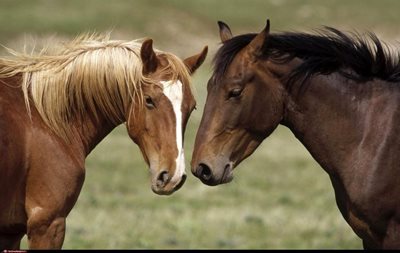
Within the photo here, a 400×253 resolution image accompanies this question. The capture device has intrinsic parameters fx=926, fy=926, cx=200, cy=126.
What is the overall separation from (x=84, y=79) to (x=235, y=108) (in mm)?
1193

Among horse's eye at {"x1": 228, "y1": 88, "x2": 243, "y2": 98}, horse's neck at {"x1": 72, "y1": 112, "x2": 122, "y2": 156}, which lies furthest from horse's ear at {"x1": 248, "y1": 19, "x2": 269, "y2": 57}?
horse's neck at {"x1": 72, "y1": 112, "x2": 122, "y2": 156}

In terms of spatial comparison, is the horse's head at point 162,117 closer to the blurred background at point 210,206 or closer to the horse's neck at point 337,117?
the blurred background at point 210,206

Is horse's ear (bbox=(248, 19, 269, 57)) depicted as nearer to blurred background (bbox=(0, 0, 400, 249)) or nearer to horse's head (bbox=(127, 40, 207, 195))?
horse's head (bbox=(127, 40, 207, 195))

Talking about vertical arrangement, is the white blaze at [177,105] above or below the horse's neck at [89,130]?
above

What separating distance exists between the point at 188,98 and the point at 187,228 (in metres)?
7.32

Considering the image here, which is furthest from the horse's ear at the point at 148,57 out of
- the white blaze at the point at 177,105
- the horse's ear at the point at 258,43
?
the horse's ear at the point at 258,43

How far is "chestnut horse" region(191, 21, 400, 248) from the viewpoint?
6848 millimetres

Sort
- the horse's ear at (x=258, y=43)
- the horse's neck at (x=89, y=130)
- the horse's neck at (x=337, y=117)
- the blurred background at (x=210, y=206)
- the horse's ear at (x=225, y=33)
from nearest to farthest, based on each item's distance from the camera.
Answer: the horse's ear at (x=258, y=43)
the horse's neck at (x=337, y=117)
the horse's neck at (x=89, y=130)
the horse's ear at (x=225, y=33)
the blurred background at (x=210, y=206)

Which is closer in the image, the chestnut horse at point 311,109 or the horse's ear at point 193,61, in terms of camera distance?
the chestnut horse at point 311,109

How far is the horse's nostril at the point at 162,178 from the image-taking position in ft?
22.1

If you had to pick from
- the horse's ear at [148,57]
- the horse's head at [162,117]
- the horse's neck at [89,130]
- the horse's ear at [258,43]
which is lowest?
the horse's neck at [89,130]

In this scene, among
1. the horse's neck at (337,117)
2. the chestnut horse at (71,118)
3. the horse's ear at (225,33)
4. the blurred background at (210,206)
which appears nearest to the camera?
the chestnut horse at (71,118)

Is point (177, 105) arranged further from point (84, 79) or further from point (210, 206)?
point (210, 206)

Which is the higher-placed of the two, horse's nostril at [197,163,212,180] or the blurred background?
horse's nostril at [197,163,212,180]
